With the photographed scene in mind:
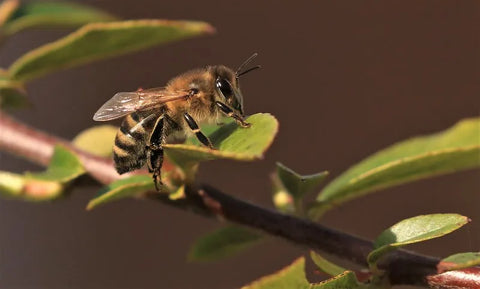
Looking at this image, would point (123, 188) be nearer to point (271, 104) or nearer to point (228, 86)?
point (228, 86)

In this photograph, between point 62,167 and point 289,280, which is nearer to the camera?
point 289,280

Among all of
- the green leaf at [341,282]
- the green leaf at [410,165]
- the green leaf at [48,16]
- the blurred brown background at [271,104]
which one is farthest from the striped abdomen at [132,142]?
the blurred brown background at [271,104]

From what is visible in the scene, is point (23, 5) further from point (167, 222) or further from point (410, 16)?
point (410, 16)

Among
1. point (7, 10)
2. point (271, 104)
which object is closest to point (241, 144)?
point (7, 10)

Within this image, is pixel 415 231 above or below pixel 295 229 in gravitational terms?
above

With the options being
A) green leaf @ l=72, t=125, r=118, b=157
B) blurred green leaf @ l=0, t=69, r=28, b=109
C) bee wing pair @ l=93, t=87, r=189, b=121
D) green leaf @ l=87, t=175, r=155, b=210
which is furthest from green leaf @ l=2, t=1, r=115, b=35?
green leaf @ l=87, t=175, r=155, b=210

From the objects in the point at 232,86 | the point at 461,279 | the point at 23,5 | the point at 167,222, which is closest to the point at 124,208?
the point at 167,222
